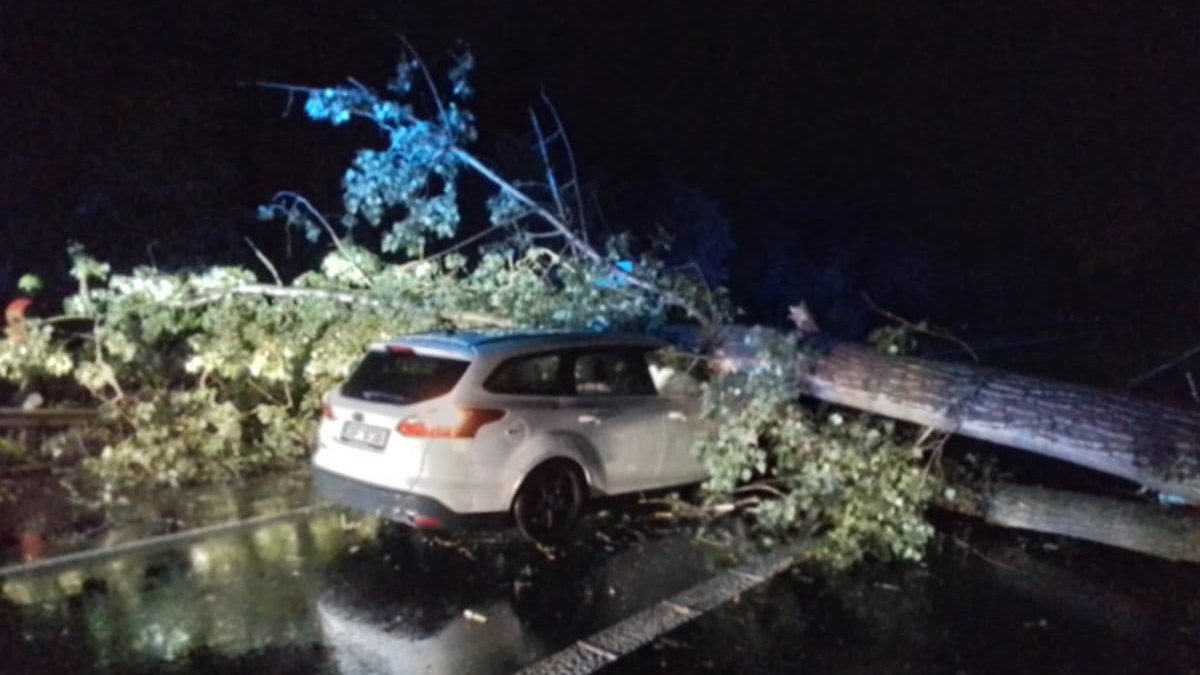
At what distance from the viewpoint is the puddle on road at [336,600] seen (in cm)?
570

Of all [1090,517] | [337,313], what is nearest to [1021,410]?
[1090,517]

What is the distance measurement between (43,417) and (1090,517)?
30.0ft

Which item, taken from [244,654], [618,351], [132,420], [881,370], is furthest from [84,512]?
[881,370]

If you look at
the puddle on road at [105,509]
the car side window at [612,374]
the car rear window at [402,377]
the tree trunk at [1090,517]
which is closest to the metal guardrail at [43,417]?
the puddle on road at [105,509]

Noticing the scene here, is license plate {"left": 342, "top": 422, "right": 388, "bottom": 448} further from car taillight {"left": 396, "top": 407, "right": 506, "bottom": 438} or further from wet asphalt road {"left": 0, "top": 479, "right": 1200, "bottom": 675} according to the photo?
wet asphalt road {"left": 0, "top": 479, "right": 1200, "bottom": 675}

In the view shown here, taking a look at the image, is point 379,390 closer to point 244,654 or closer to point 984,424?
point 244,654

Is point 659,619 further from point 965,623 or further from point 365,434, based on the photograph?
point 365,434

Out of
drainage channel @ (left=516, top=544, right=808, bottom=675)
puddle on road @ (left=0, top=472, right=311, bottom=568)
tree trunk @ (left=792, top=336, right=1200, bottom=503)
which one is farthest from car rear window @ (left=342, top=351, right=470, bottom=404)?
tree trunk @ (left=792, top=336, right=1200, bottom=503)

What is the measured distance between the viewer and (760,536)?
827 centimetres

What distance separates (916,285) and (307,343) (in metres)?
28.9

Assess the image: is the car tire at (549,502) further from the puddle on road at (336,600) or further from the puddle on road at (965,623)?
the puddle on road at (965,623)

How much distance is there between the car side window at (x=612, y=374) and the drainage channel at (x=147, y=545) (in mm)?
2500

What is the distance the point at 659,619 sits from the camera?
21.0 feet

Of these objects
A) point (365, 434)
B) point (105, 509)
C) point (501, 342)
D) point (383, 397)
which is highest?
point (501, 342)
